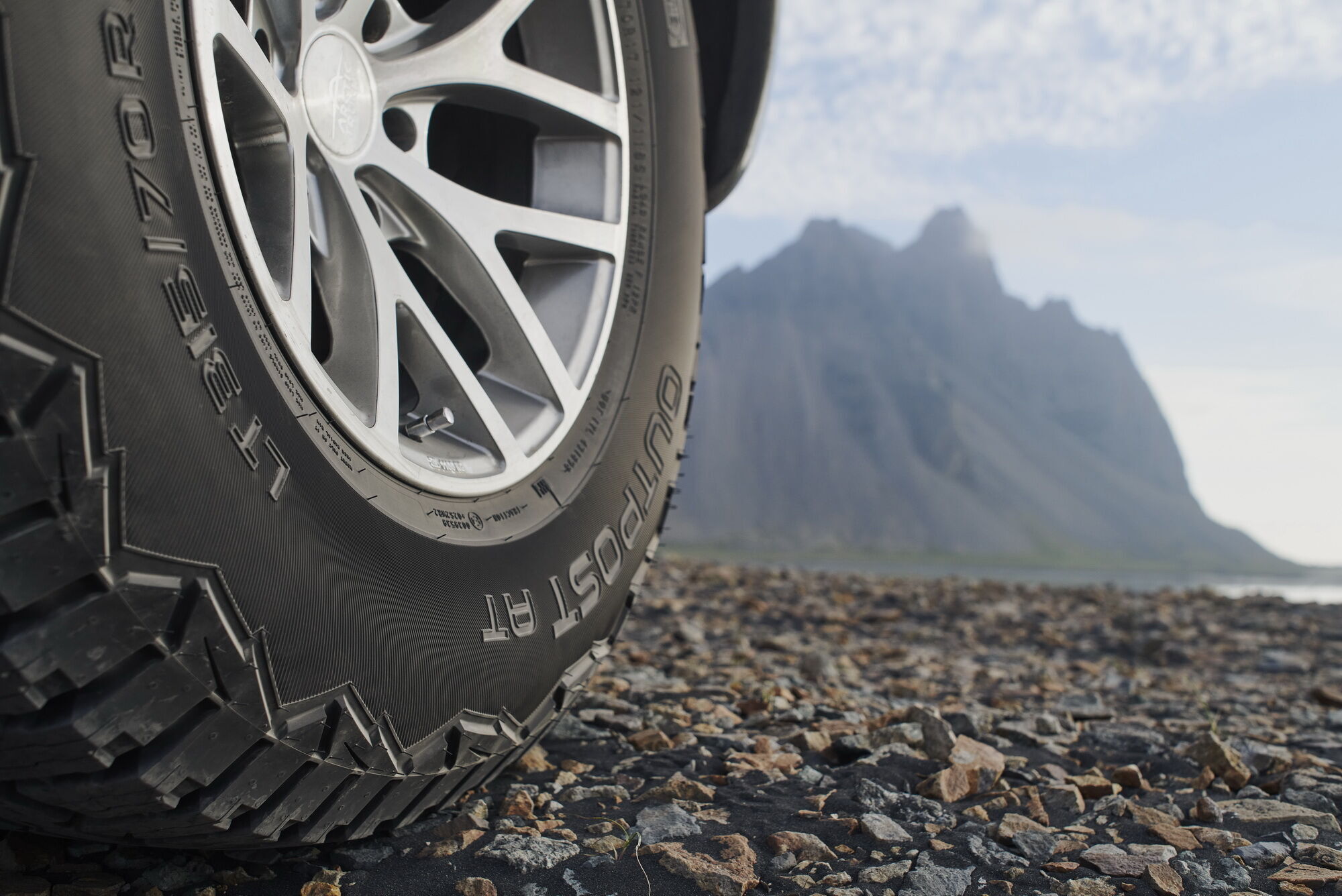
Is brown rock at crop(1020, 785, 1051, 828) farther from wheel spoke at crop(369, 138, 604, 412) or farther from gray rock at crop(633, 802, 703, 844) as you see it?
wheel spoke at crop(369, 138, 604, 412)

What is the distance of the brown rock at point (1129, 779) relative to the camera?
1.96m

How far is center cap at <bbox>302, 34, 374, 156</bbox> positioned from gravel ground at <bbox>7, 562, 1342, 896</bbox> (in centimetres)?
106

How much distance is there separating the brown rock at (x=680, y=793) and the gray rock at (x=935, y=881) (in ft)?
1.33

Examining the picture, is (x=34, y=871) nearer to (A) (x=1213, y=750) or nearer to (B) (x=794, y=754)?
(B) (x=794, y=754)

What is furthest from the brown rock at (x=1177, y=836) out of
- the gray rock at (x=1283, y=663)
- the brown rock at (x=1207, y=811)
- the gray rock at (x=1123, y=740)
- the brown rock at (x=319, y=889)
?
the gray rock at (x=1283, y=663)

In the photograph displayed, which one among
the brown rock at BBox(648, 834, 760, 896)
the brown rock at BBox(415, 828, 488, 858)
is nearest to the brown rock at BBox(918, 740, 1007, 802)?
the brown rock at BBox(648, 834, 760, 896)

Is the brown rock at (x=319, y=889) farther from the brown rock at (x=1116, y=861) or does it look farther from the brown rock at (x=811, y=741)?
the brown rock at (x=1116, y=861)

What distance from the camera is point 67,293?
0.95 meters

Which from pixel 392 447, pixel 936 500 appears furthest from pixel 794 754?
pixel 936 500

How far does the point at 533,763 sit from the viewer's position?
1.91 m

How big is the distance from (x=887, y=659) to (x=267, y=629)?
2.90m

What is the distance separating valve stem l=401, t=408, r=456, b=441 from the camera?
1.54 meters

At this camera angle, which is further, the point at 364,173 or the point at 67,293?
the point at 364,173

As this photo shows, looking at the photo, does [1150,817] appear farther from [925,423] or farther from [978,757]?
[925,423]
